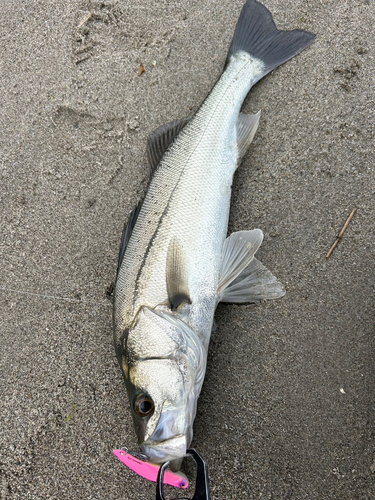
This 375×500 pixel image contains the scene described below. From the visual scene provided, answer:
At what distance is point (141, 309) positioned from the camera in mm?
1954

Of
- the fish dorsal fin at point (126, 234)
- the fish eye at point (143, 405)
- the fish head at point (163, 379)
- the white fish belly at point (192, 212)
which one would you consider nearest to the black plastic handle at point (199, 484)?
the fish head at point (163, 379)

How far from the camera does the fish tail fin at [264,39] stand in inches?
98.3

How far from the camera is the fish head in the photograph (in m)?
1.69

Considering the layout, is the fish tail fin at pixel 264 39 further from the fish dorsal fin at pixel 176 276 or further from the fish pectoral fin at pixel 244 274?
the fish dorsal fin at pixel 176 276

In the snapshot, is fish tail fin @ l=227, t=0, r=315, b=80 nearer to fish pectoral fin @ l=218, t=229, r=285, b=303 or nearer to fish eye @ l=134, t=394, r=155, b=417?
fish pectoral fin @ l=218, t=229, r=285, b=303

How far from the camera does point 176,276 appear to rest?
6.67 feet

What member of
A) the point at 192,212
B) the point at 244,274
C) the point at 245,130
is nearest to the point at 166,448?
the point at 244,274

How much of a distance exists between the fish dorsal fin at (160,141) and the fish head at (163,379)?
0.98 metres

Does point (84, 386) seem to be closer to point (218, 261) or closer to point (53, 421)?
point (53, 421)

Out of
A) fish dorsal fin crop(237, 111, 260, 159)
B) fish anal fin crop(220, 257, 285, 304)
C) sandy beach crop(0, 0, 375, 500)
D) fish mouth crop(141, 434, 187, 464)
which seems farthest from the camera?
fish dorsal fin crop(237, 111, 260, 159)

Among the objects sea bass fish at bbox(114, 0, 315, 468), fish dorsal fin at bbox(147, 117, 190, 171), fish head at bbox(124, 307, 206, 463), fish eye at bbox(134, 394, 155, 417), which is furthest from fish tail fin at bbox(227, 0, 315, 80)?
fish eye at bbox(134, 394, 155, 417)

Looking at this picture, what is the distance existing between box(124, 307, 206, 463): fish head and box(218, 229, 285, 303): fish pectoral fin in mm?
410

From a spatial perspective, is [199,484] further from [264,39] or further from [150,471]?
[264,39]

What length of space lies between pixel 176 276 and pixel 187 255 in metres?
0.14
